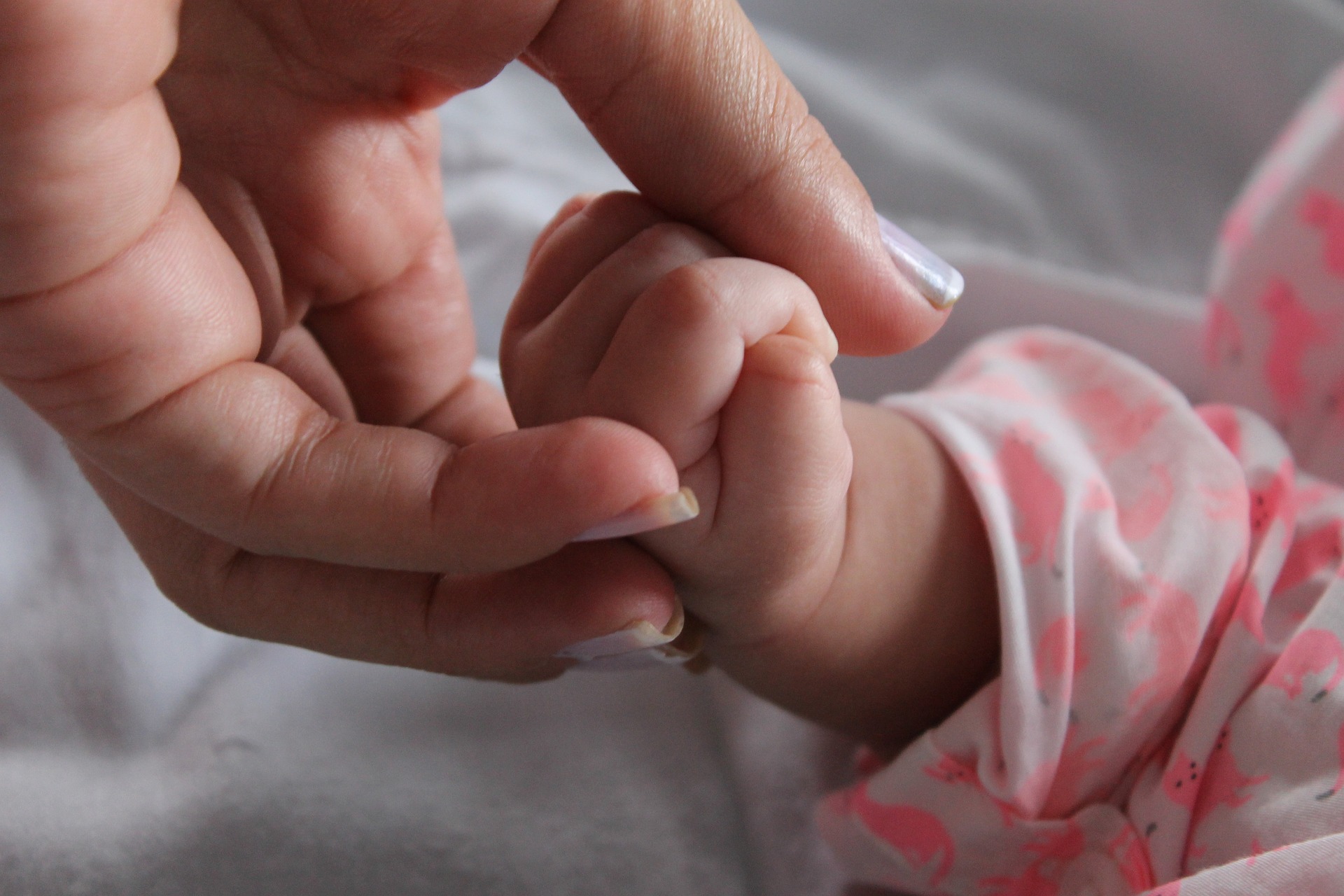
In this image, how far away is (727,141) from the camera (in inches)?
21.0

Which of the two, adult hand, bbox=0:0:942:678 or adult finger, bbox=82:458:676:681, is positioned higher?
adult hand, bbox=0:0:942:678

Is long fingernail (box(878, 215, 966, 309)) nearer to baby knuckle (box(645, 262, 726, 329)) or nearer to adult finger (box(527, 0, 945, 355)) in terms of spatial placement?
adult finger (box(527, 0, 945, 355))

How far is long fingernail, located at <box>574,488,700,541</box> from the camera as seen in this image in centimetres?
44

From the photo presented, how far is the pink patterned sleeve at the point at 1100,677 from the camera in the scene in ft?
2.05

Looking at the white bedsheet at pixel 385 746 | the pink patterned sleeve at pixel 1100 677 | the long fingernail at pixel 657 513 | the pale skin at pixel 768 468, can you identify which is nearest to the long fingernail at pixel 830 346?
the pale skin at pixel 768 468

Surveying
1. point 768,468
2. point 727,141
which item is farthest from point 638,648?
point 727,141

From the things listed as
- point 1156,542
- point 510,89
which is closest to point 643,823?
point 1156,542

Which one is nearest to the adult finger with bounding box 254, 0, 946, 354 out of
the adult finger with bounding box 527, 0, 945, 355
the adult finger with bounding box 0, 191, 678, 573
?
the adult finger with bounding box 527, 0, 945, 355

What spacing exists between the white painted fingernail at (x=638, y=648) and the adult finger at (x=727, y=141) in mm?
190

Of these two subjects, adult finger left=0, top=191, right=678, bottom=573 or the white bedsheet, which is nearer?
A: adult finger left=0, top=191, right=678, bottom=573

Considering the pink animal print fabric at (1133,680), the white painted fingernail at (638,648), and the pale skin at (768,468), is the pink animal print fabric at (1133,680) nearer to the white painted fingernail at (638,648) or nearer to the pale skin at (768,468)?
the pale skin at (768,468)

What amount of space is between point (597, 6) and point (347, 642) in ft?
1.19

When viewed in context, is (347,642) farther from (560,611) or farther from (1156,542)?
(1156,542)

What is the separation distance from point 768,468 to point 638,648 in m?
0.13
